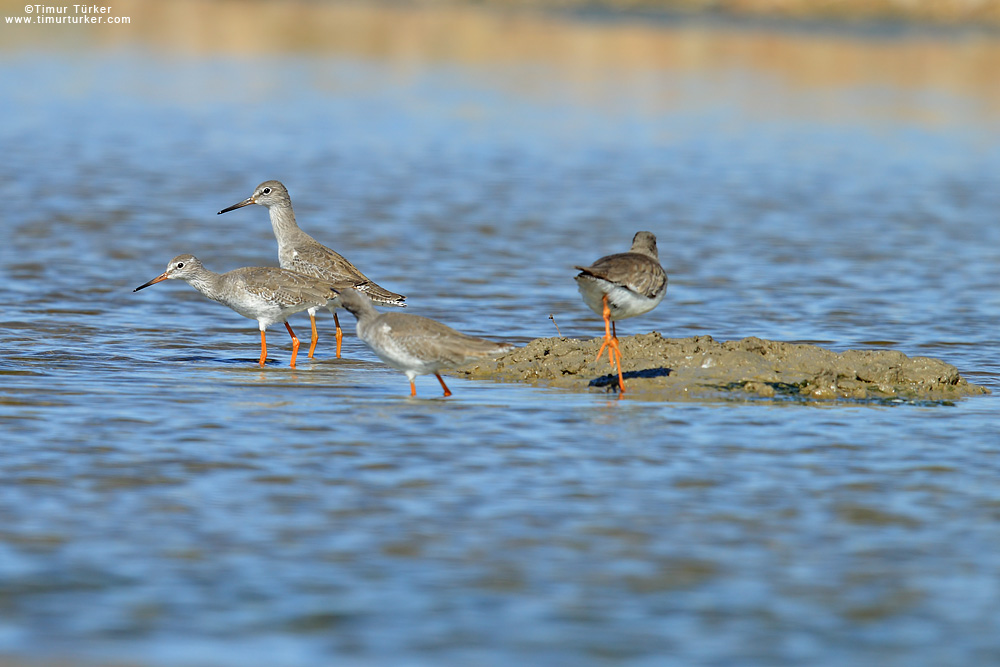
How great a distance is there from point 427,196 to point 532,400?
43.7ft

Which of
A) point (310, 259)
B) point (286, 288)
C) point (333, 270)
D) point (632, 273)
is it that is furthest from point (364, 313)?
point (310, 259)

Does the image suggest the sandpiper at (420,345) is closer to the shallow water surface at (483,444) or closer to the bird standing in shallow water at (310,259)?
the shallow water surface at (483,444)

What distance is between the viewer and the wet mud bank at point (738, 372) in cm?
1149

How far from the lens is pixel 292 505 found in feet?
27.0

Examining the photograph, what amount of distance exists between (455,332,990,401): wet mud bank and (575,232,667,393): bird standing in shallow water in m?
0.27

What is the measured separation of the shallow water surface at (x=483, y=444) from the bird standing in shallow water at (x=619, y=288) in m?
0.80

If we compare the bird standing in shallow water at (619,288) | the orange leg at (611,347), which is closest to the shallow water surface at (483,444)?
the orange leg at (611,347)

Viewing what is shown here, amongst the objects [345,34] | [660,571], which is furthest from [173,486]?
[345,34]

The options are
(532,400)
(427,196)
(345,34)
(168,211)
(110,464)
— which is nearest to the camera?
(110,464)

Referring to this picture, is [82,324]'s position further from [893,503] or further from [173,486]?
[893,503]

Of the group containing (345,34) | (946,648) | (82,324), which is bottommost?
(946,648)

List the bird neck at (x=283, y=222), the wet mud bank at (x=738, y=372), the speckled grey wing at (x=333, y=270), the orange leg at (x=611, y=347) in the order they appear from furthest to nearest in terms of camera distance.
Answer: the bird neck at (x=283, y=222)
the speckled grey wing at (x=333, y=270)
the wet mud bank at (x=738, y=372)
the orange leg at (x=611, y=347)

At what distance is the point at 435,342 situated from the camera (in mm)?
10812

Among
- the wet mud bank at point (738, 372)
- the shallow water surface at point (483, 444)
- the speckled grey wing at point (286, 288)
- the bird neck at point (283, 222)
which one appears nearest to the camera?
the shallow water surface at point (483, 444)
